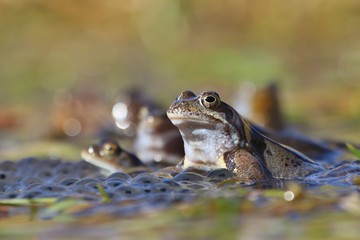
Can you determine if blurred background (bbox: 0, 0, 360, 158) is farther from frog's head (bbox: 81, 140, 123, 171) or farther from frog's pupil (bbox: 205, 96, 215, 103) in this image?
frog's pupil (bbox: 205, 96, 215, 103)

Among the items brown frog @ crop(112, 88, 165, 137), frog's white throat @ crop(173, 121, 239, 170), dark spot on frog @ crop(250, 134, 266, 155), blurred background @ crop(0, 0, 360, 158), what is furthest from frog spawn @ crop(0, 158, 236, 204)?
blurred background @ crop(0, 0, 360, 158)

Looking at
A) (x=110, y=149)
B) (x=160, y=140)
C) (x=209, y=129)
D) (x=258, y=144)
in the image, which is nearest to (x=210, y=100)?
(x=209, y=129)

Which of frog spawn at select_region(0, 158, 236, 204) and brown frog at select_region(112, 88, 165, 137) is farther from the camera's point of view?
brown frog at select_region(112, 88, 165, 137)

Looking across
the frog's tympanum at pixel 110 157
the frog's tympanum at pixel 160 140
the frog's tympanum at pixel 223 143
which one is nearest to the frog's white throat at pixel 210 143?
the frog's tympanum at pixel 223 143

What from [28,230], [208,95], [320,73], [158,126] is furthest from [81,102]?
[28,230]

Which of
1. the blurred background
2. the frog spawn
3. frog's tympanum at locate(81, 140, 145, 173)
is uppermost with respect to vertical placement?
the blurred background

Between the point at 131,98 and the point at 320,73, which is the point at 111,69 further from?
the point at 131,98

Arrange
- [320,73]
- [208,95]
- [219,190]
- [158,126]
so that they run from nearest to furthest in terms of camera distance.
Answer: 1. [219,190]
2. [208,95]
3. [158,126]
4. [320,73]
